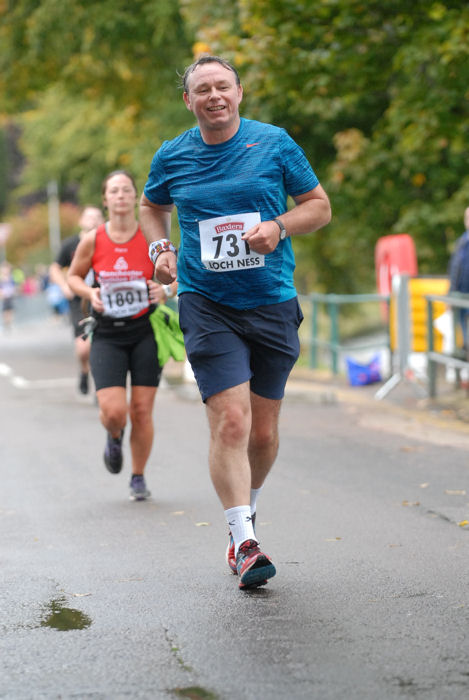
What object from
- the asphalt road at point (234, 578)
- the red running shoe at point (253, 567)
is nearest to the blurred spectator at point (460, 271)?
the asphalt road at point (234, 578)

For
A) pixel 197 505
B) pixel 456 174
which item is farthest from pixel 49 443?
pixel 456 174

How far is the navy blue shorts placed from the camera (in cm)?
516

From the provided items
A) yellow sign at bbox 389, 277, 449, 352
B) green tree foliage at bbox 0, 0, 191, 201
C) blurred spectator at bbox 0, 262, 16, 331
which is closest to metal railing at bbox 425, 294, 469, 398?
yellow sign at bbox 389, 277, 449, 352

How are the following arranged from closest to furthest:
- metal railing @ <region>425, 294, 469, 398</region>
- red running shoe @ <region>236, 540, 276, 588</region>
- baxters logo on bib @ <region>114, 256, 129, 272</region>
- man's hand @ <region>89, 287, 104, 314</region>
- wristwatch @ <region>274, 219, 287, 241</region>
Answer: red running shoe @ <region>236, 540, 276, 588</region> → wristwatch @ <region>274, 219, 287, 241</region> → man's hand @ <region>89, 287, 104, 314</region> → baxters logo on bib @ <region>114, 256, 129, 272</region> → metal railing @ <region>425, 294, 469, 398</region>

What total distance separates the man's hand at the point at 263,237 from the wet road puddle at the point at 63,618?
155 cm

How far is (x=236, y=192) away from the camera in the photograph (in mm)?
5125

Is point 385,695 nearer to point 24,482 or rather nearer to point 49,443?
point 24,482

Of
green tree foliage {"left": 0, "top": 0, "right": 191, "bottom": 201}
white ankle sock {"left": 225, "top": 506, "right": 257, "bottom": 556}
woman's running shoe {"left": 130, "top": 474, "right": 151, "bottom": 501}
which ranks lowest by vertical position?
woman's running shoe {"left": 130, "top": 474, "right": 151, "bottom": 501}

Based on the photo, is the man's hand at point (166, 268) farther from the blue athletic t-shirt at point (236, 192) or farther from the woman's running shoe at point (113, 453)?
the woman's running shoe at point (113, 453)

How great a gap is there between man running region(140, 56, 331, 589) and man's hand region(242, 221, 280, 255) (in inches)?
0.6

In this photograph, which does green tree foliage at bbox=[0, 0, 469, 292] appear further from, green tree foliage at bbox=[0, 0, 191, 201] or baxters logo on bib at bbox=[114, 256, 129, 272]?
baxters logo on bib at bbox=[114, 256, 129, 272]

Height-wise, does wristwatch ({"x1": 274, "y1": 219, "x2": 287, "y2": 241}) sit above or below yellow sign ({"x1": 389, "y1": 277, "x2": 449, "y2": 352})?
above

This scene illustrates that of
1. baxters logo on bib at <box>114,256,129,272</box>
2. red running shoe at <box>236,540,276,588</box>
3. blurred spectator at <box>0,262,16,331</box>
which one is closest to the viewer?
red running shoe at <box>236,540,276,588</box>

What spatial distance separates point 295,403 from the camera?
13.5 meters
